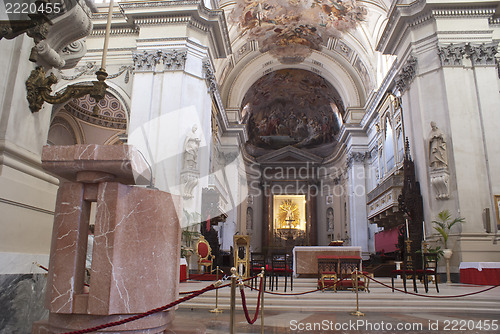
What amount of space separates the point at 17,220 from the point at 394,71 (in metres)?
11.9

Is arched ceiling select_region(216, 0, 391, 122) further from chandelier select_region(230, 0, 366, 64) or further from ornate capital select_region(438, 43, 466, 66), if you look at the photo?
ornate capital select_region(438, 43, 466, 66)

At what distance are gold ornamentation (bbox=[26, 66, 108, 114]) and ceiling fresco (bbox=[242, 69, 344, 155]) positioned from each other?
1737cm

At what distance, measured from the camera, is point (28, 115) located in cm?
328

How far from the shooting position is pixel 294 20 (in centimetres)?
1631

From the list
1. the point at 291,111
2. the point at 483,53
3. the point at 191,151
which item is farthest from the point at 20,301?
the point at 291,111

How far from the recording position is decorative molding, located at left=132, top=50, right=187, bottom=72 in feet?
36.3

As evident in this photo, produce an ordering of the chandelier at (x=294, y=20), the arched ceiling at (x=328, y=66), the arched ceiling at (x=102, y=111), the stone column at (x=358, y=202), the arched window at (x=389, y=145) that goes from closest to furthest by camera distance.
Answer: the arched window at (x=389, y=145)
the arched ceiling at (x=102, y=111)
the chandelier at (x=294, y=20)
the arched ceiling at (x=328, y=66)
the stone column at (x=358, y=202)

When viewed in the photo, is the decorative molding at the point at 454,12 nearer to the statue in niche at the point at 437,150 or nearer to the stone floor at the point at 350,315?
the statue in niche at the point at 437,150

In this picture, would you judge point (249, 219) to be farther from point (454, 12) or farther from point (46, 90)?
point (46, 90)

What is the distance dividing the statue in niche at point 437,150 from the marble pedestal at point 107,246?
8709mm

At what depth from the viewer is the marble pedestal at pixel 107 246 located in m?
2.38

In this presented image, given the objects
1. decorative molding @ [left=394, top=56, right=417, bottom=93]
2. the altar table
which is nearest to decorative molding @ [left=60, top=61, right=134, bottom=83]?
decorative molding @ [left=394, top=56, right=417, bottom=93]

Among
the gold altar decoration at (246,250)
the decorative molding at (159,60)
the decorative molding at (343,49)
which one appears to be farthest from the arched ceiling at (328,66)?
the gold altar decoration at (246,250)

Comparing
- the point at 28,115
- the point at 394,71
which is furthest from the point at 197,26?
the point at 28,115
